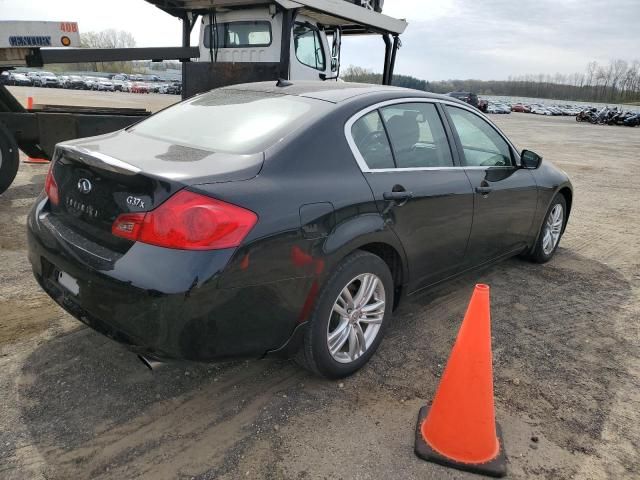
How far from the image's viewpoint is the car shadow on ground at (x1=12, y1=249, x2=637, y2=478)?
2.32 meters

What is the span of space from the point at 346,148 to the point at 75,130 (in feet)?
16.7

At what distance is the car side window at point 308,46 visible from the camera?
24.0 ft

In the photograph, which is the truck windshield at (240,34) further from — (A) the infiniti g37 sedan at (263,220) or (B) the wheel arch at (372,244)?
(B) the wheel arch at (372,244)

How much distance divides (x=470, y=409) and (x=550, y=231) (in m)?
3.25

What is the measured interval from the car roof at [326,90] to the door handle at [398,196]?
0.61 meters

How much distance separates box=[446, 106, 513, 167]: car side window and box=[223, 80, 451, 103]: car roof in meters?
0.28

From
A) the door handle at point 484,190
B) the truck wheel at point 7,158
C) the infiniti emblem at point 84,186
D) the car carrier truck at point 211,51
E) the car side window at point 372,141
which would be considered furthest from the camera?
the car carrier truck at point 211,51

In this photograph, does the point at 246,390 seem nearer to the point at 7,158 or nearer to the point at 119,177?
the point at 119,177

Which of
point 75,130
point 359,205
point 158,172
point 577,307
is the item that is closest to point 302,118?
point 359,205

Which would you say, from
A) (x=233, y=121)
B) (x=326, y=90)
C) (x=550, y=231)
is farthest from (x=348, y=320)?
(x=550, y=231)

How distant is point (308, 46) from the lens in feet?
24.8

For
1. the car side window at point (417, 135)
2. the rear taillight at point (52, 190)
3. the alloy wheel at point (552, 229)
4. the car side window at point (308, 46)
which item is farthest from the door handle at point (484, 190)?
the car side window at point (308, 46)

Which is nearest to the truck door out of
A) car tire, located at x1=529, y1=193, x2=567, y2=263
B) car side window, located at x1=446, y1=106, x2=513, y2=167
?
car side window, located at x1=446, y1=106, x2=513, y2=167

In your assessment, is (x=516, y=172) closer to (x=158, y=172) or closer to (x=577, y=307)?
(x=577, y=307)
